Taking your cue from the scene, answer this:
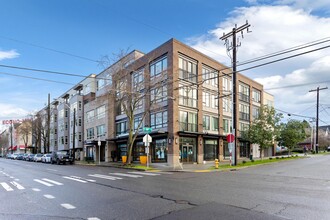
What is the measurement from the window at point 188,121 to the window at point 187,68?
4.06 meters

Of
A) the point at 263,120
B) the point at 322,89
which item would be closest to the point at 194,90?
the point at 263,120

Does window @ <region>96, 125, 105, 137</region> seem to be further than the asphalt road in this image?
Yes

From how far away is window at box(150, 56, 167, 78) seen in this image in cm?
3241

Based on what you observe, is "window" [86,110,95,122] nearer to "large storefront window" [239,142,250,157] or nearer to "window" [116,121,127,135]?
"window" [116,121,127,135]

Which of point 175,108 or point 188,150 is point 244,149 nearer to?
point 188,150

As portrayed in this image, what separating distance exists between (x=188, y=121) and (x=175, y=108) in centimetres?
307

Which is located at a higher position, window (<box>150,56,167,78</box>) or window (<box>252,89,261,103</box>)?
window (<box>150,56,167,78</box>)

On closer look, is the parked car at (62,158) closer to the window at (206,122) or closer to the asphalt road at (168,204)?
the window at (206,122)

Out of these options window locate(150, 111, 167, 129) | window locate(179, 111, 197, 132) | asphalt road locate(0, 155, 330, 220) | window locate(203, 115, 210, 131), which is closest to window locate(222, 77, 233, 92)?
window locate(203, 115, 210, 131)

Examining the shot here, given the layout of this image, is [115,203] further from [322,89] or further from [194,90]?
[322,89]

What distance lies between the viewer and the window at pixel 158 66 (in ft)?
106

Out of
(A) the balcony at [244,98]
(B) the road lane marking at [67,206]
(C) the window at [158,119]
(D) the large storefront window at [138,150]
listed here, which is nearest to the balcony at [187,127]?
(C) the window at [158,119]

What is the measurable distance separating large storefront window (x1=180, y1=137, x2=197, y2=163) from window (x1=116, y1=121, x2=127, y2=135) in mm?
10857

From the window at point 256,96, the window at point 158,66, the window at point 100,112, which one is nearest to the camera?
the window at point 158,66
